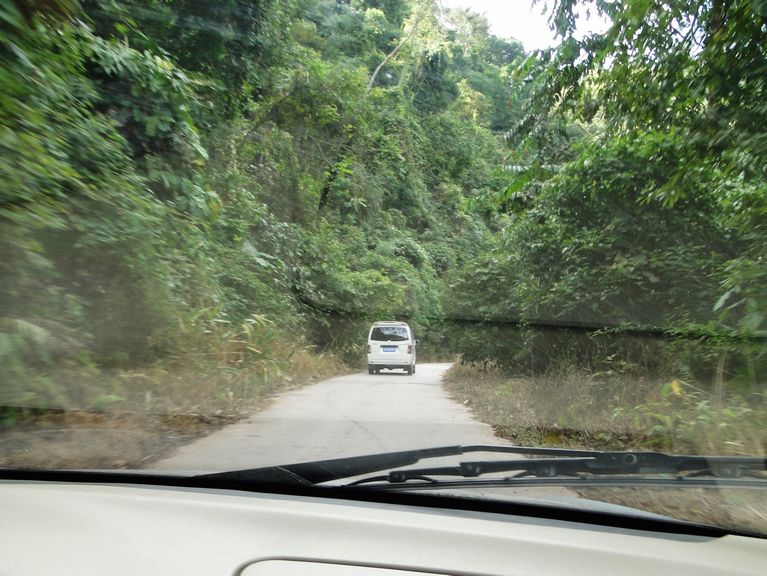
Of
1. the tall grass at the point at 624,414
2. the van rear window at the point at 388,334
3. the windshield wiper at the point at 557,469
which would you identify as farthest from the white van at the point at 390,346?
the windshield wiper at the point at 557,469

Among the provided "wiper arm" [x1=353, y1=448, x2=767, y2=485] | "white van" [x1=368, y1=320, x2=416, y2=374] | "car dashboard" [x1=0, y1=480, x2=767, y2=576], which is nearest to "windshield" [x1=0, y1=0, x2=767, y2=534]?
"wiper arm" [x1=353, y1=448, x2=767, y2=485]

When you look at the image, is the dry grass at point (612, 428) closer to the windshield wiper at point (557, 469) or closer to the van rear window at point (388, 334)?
the windshield wiper at point (557, 469)

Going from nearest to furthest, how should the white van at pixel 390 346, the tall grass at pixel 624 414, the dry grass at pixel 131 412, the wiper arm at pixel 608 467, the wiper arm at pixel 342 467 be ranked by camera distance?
the wiper arm at pixel 608 467 < the wiper arm at pixel 342 467 < the dry grass at pixel 131 412 < the tall grass at pixel 624 414 < the white van at pixel 390 346

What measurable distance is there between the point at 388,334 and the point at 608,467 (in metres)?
13.5

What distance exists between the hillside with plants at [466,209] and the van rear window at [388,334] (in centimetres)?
106

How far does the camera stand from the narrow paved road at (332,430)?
5574 millimetres

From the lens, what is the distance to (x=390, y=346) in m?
16.2

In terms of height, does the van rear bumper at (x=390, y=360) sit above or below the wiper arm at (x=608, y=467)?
above

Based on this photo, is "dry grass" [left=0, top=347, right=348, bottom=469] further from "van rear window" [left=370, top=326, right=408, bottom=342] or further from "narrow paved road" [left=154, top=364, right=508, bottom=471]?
"van rear window" [left=370, top=326, right=408, bottom=342]

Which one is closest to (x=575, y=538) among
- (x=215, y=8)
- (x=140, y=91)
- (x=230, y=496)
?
(x=230, y=496)

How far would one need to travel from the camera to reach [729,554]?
210 cm

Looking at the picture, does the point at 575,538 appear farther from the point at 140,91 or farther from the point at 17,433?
the point at 140,91

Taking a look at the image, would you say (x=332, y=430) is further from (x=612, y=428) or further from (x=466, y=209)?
(x=466, y=209)

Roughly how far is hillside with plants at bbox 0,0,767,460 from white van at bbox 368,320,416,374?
98cm
